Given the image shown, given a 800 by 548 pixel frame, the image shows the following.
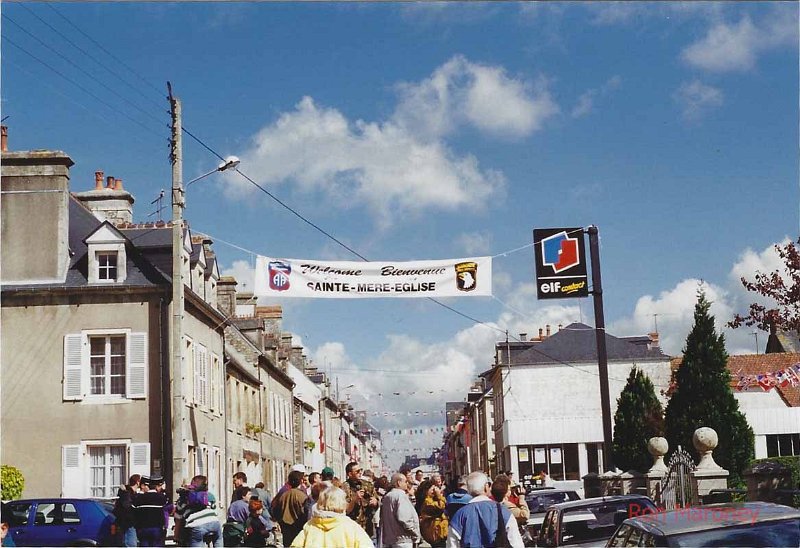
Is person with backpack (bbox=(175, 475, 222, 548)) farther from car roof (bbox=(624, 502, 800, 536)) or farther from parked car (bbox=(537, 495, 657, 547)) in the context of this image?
car roof (bbox=(624, 502, 800, 536))

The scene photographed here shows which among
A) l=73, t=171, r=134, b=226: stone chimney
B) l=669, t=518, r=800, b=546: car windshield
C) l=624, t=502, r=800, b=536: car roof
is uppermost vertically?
l=73, t=171, r=134, b=226: stone chimney

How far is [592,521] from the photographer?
41.7 ft

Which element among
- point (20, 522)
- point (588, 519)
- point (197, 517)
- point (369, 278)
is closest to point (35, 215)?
point (20, 522)

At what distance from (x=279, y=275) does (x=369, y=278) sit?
1.63 meters

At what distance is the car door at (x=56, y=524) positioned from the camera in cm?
1691

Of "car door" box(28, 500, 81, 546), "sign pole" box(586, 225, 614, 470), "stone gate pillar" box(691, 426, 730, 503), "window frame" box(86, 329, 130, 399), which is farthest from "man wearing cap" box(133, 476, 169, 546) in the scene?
"stone gate pillar" box(691, 426, 730, 503)

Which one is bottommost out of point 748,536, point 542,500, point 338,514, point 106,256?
point 542,500

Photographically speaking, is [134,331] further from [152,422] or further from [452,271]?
[452,271]

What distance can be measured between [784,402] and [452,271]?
39189 mm

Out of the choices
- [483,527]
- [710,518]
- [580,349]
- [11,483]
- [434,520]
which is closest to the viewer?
[710,518]

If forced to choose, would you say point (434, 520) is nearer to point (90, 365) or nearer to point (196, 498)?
point (196, 498)

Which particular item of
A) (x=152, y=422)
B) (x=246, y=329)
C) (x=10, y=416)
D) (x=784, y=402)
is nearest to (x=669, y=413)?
(x=152, y=422)

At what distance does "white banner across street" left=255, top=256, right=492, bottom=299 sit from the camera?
17.3 m

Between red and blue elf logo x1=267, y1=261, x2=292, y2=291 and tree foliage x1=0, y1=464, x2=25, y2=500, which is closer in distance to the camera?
red and blue elf logo x1=267, y1=261, x2=292, y2=291
